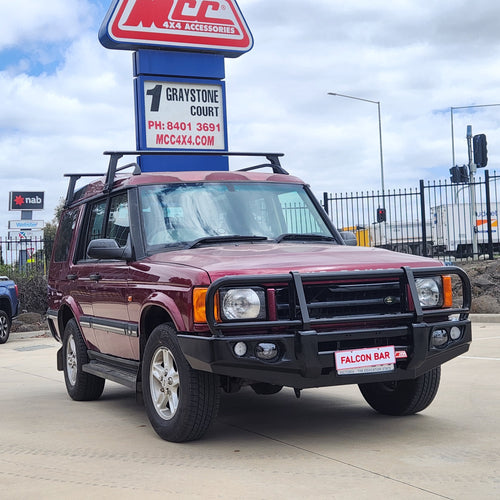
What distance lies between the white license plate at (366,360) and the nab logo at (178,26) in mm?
9952

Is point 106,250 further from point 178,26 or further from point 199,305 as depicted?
point 178,26

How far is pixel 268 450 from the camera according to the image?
5473 mm

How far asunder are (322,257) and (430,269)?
0.73 meters

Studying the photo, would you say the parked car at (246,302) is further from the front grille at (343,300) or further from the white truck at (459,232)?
the white truck at (459,232)

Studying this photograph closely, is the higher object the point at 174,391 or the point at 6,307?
the point at 174,391

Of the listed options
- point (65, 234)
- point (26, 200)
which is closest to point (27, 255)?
point (26, 200)

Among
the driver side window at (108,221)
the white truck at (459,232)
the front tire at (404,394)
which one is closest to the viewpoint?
the front tire at (404,394)

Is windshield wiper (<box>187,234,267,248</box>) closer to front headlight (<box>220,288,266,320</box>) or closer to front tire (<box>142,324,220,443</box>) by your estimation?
front tire (<box>142,324,220,443</box>)

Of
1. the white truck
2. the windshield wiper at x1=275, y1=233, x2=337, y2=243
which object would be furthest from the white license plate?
the white truck

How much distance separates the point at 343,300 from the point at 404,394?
1.34 m

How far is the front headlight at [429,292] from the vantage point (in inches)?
228

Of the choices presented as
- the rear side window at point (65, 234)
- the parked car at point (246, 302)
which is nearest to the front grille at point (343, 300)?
the parked car at point (246, 302)

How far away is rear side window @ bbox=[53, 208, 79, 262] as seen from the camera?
28.5 feet

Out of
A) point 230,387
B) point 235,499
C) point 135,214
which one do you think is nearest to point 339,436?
point 230,387
